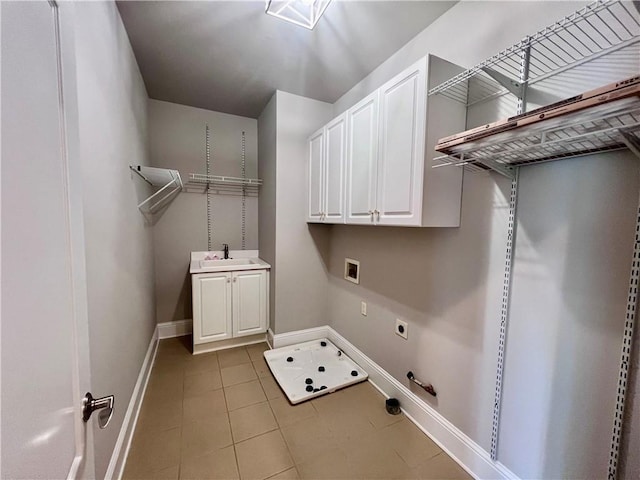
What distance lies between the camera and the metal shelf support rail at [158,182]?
1978 mm

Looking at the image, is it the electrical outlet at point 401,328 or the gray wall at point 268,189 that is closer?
the electrical outlet at point 401,328

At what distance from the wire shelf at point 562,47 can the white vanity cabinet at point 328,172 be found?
2.94ft

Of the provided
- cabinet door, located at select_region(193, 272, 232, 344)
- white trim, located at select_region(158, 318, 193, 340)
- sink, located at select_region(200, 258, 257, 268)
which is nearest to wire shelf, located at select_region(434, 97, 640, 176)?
cabinet door, located at select_region(193, 272, 232, 344)

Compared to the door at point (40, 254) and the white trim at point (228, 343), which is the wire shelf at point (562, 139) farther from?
the white trim at point (228, 343)

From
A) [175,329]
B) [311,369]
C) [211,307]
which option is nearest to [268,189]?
[211,307]

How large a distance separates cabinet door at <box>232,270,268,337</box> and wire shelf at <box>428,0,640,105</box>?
2279 mm

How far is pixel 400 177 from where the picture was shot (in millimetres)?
1479

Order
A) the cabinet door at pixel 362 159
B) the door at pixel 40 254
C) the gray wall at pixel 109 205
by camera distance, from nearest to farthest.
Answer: the door at pixel 40 254
the gray wall at pixel 109 205
the cabinet door at pixel 362 159

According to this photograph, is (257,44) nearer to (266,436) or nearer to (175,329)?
(266,436)

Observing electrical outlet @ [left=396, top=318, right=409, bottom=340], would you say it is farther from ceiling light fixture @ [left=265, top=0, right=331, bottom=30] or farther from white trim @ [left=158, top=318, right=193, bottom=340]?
white trim @ [left=158, top=318, right=193, bottom=340]

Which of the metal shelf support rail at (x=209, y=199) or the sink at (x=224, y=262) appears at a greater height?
the metal shelf support rail at (x=209, y=199)

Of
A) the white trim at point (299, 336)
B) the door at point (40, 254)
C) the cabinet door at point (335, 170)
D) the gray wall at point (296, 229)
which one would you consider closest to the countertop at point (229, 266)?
the gray wall at point (296, 229)

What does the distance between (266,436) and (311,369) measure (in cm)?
73

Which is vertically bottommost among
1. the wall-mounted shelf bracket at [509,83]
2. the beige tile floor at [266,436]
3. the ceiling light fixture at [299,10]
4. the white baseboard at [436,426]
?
the beige tile floor at [266,436]
